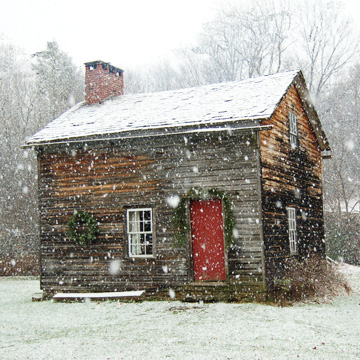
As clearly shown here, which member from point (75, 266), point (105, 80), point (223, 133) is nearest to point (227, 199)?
point (223, 133)

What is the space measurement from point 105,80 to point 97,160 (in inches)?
181

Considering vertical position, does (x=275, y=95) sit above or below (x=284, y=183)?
above

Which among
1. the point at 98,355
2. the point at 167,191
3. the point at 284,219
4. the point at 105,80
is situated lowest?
the point at 98,355

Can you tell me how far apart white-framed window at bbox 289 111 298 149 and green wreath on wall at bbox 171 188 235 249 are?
382 centimetres

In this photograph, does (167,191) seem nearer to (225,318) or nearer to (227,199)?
(227,199)

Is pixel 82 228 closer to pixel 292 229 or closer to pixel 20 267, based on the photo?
pixel 292 229

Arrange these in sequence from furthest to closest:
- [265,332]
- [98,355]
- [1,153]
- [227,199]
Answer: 1. [1,153]
2. [227,199]
3. [265,332]
4. [98,355]

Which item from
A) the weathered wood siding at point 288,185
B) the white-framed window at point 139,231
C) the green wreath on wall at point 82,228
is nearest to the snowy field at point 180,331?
the white-framed window at point 139,231

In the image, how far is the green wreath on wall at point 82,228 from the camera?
46.8 feet

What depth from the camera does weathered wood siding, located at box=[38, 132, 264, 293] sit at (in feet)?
41.6

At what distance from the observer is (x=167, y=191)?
13.5 metres

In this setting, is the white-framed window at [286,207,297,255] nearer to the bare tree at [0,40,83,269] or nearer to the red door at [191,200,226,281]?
the red door at [191,200,226,281]

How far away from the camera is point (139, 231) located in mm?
14016

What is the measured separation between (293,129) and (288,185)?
6.95 feet
